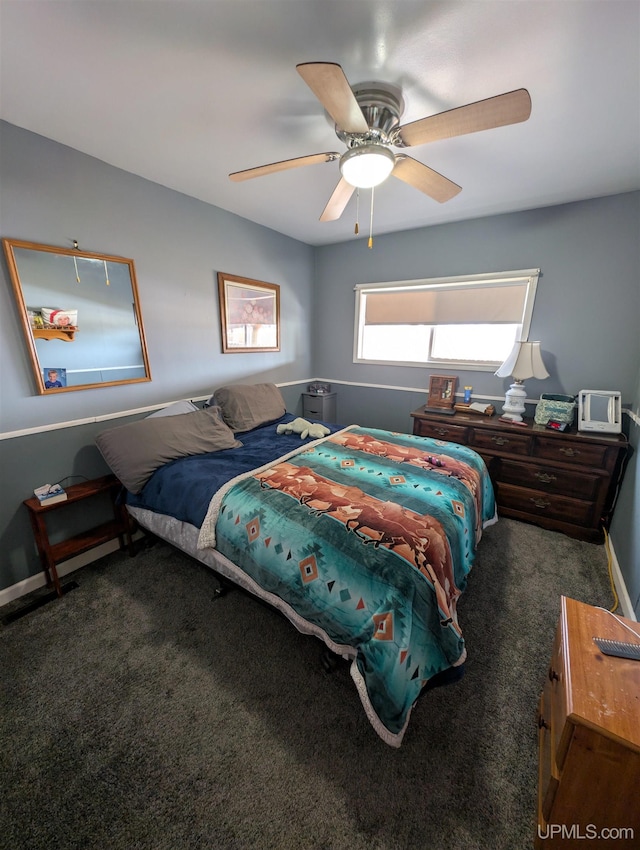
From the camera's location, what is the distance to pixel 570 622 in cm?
105

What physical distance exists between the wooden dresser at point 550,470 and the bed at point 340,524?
55 centimetres

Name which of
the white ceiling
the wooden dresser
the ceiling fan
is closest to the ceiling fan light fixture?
the ceiling fan

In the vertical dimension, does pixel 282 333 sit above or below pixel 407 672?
above

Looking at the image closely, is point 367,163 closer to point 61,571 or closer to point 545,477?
point 545,477

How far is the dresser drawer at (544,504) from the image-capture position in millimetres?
2436

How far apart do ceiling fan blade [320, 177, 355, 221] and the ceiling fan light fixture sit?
176 mm

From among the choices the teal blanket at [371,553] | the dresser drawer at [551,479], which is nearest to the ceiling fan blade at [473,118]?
the teal blanket at [371,553]

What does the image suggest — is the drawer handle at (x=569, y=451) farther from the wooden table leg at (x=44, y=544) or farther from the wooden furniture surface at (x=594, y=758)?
the wooden table leg at (x=44, y=544)

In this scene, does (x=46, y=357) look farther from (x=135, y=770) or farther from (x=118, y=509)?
(x=135, y=770)

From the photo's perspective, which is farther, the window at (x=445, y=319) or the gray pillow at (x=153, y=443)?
the window at (x=445, y=319)

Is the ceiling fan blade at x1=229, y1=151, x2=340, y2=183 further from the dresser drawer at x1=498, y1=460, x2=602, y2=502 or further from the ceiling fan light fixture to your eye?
the dresser drawer at x1=498, y1=460, x2=602, y2=502

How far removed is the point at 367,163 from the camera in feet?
4.82

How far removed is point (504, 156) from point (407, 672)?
278 centimetres

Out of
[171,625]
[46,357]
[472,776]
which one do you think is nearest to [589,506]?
[472,776]
